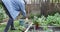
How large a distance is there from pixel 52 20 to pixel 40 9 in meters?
2.48

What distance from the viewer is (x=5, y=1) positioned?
5988mm

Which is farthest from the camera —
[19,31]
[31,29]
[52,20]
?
[52,20]

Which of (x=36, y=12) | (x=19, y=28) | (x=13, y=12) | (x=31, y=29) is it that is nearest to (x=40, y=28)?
(x=31, y=29)

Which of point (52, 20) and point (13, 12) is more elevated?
point (13, 12)

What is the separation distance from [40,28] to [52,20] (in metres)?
0.96

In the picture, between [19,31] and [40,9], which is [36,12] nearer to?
[40,9]

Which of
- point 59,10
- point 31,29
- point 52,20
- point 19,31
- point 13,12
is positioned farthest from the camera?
point 59,10

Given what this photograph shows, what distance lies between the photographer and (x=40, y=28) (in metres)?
7.41

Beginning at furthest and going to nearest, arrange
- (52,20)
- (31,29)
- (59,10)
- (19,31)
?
(59,10), (52,20), (31,29), (19,31)

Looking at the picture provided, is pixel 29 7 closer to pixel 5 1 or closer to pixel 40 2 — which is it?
pixel 40 2

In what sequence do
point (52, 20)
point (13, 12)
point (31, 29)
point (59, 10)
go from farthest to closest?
point (59, 10), point (52, 20), point (31, 29), point (13, 12)

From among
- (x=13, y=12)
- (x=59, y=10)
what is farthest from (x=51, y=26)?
(x=59, y=10)

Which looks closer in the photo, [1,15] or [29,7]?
[1,15]

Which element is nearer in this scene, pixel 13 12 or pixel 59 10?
pixel 13 12
